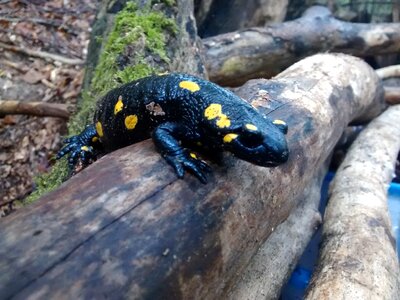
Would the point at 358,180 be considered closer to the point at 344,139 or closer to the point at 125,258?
the point at 344,139

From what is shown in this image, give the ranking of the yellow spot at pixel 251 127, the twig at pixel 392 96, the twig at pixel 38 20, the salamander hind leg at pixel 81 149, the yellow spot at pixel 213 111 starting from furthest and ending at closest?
the twig at pixel 38 20 → the twig at pixel 392 96 → the salamander hind leg at pixel 81 149 → the yellow spot at pixel 213 111 → the yellow spot at pixel 251 127

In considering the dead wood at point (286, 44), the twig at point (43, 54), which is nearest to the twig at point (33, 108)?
the twig at point (43, 54)

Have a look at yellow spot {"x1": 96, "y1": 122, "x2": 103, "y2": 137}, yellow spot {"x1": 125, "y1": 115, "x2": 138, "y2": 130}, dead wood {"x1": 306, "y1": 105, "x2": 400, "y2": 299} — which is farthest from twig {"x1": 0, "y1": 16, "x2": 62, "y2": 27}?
dead wood {"x1": 306, "y1": 105, "x2": 400, "y2": 299}

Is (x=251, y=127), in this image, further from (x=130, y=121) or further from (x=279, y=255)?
(x=279, y=255)

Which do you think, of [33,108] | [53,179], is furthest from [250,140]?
[33,108]

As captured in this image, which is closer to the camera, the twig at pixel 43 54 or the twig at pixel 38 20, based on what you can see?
the twig at pixel 43 54

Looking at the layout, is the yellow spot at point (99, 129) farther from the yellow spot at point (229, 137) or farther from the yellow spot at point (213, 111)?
the yellow spot at point (229, 137)
